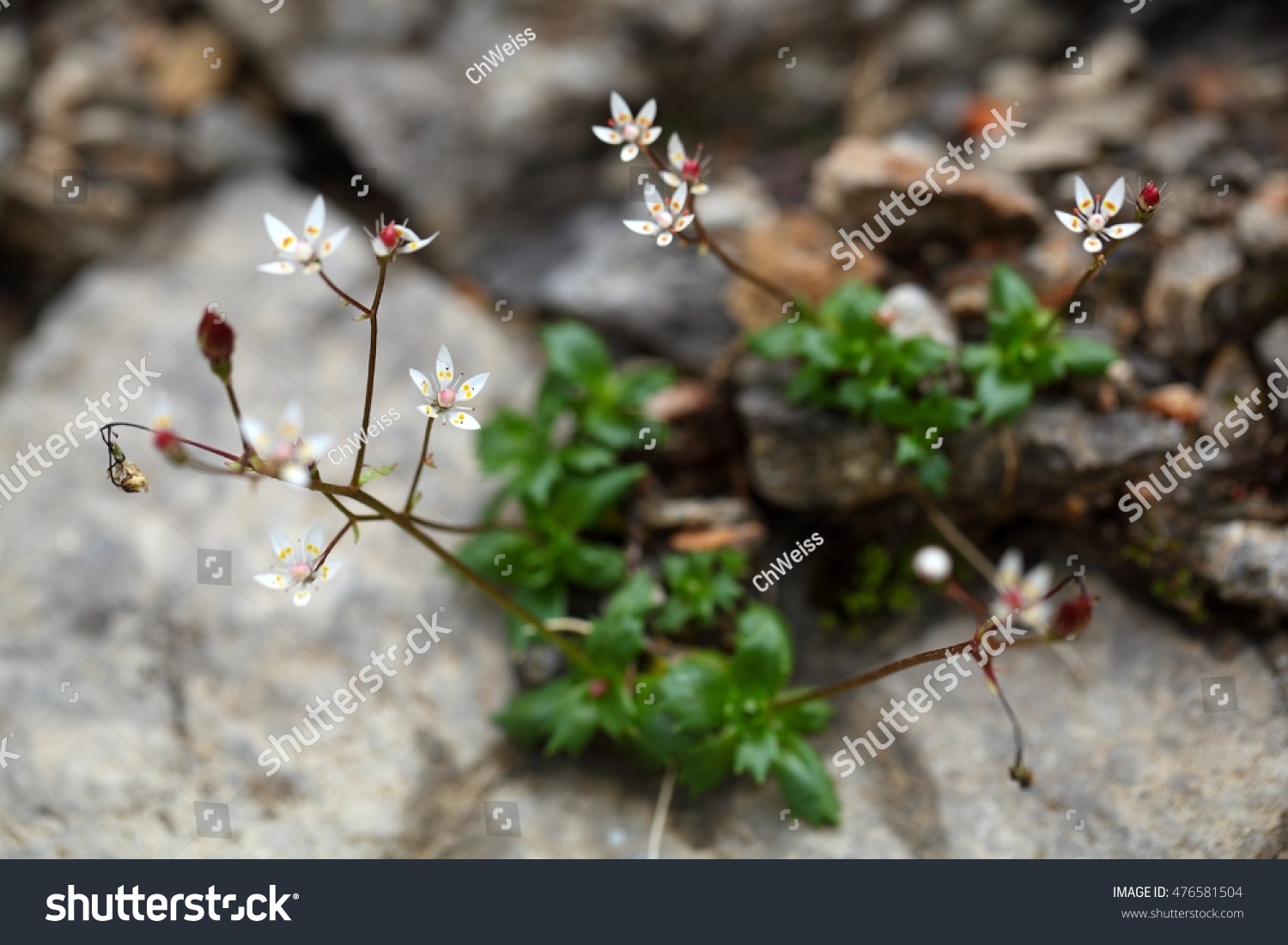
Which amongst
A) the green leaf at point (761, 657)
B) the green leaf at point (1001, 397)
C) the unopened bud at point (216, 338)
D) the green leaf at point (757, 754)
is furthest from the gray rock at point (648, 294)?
the unopened bud at point (216, 338)

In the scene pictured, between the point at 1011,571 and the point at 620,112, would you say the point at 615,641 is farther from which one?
the point at 620,112

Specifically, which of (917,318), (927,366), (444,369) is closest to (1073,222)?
(927,366)

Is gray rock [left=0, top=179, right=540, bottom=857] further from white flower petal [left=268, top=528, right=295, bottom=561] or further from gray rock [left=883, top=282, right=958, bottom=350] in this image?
gray rock [left=883, top=282, right=958, bottom=350]

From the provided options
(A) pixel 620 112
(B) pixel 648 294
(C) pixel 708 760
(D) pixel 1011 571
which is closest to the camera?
(A) pixel 620 112

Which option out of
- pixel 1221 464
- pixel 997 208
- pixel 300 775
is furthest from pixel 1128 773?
pixel 300 775

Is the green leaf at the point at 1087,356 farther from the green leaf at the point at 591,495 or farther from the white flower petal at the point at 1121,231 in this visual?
the green leaf at the point at 591,495
